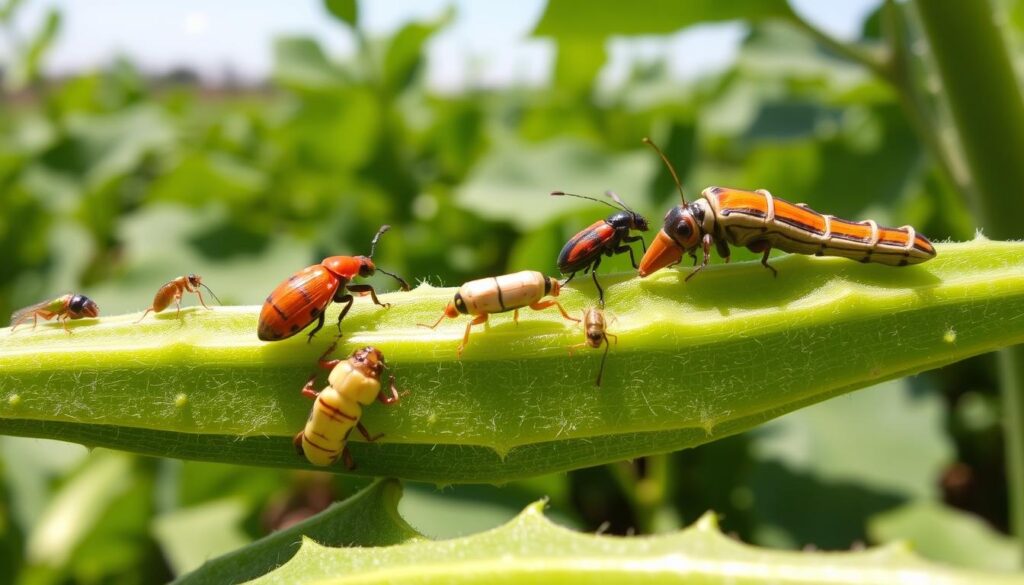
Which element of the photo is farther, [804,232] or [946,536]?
[946,536]

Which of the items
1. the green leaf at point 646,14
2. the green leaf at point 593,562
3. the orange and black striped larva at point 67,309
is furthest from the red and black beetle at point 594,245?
the orange and black striped larva at point 67,309

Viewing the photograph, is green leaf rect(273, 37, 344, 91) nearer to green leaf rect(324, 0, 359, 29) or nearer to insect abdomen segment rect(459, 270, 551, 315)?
green leaf rect(324, 0, 359, 29)

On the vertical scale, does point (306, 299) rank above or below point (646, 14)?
below

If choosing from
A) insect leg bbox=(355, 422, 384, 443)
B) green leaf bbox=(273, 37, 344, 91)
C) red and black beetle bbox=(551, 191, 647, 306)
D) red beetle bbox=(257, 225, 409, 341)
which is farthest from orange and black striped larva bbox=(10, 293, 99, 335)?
green leaf bbox=(273, 37, 344, 91)

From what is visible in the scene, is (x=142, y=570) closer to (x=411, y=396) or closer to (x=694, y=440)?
(x=411, y=396)

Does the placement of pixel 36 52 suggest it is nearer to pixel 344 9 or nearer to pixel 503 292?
pixel 344 9

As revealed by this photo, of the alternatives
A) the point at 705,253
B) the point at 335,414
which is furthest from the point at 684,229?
the point at 335,414

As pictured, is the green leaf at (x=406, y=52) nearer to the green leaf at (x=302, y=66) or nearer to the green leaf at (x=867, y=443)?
the green leaf at (x=302, y=66)

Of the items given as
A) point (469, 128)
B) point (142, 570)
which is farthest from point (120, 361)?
point (469, 128)
